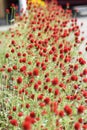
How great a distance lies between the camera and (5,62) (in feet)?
17.6

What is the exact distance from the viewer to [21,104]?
3.90 metres

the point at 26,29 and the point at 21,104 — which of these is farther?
the point at 26,29

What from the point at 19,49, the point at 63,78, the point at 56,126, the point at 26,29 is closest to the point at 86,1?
the point at 26,29

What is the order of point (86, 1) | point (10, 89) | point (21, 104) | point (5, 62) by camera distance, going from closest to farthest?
point (21, 104), point (10, 89), point (5, 62), point (86, 1)

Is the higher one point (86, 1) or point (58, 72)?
point (58, 72)

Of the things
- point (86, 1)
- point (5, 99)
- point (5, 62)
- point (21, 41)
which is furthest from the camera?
point (86, 1)

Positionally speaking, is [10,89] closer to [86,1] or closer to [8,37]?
[8,37]

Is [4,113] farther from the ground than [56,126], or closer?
closer

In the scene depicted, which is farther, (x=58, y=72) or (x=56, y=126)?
(x=58, y=72)

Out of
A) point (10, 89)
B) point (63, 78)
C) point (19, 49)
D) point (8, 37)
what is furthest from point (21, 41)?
point (63, 78)

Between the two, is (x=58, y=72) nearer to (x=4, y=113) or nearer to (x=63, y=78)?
(x=63, y=78)

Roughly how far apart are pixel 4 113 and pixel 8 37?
2545mm

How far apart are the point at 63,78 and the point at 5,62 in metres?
1.20

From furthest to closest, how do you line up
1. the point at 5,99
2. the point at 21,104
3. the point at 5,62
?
1. the point at 5,62
2. the point at 5,99
3. the point at 21,104
